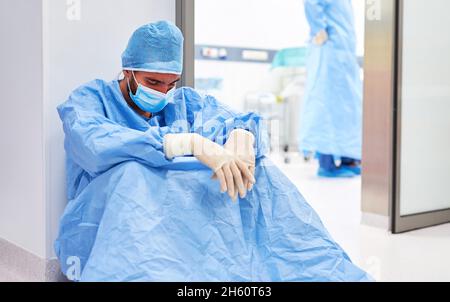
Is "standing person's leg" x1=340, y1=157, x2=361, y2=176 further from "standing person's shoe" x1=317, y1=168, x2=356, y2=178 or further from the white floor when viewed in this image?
the white floor

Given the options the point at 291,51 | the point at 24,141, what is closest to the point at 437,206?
the point at 24,141

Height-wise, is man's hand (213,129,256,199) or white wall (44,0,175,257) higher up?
white wall (44,0,175,257)

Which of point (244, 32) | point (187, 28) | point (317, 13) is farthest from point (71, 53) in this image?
point (244, 32)

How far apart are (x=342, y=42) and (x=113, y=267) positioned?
3.41 meters

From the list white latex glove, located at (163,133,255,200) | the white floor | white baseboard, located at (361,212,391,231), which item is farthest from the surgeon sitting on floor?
white baseboard, located at (361,212,391,231)

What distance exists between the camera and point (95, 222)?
1.55 m

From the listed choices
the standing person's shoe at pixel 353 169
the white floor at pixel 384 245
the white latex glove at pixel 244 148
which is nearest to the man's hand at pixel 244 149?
the white latex glove at pixel 244 148

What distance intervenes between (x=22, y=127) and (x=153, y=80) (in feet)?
1.87

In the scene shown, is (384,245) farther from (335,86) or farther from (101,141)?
(335,86)

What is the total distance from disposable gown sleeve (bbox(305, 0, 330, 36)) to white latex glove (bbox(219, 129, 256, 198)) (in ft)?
9.39

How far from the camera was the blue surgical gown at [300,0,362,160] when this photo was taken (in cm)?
429

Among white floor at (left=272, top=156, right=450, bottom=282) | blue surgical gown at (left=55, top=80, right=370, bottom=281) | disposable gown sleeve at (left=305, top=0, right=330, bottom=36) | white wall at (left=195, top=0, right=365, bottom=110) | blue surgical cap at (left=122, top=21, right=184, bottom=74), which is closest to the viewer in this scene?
blue surgical gown at (left=55, top=80, right=370, bottom=281)

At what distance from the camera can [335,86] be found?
4352mm
